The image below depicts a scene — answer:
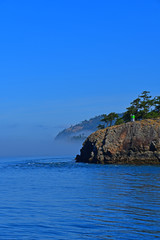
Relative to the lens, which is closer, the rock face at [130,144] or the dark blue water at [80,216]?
the dark blue water at [80,216]

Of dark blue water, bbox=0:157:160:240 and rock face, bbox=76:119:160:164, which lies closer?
dark blue water, bbox=0:157:160:240

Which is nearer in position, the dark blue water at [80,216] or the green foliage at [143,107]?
the dark blue water at [80,216]

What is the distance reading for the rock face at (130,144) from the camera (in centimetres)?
9775

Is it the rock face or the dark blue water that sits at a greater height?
the rock face

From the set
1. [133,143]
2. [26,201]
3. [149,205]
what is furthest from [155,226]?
[133,143]

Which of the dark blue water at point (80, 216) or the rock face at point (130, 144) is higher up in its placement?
the rock face at point (130, 144)

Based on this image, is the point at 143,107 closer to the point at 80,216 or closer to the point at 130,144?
the point at 130,144

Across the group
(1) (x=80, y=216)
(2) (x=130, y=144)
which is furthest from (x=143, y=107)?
(1) (x=80, y=216)

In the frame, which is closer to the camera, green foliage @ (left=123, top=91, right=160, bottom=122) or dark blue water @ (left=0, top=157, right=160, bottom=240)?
dark blue water @ (left=0, top=157, right=160, bottom=240)

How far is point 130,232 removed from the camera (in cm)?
1995

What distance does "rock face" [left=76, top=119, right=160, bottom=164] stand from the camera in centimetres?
9775

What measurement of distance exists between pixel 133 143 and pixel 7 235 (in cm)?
8314

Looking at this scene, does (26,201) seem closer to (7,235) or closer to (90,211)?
(90,211)

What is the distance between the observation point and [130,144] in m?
101
